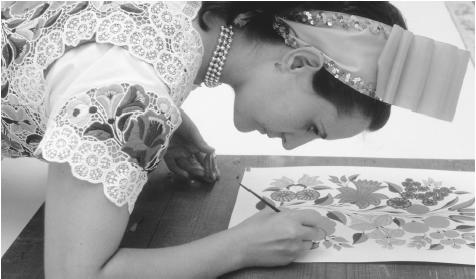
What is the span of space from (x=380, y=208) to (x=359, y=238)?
100 mm

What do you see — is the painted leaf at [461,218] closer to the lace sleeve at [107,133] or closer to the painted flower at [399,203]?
the painted flower at [399,203]

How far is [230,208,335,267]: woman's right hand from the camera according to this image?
0.96m

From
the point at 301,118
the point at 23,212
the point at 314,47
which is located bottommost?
the point at 23,212

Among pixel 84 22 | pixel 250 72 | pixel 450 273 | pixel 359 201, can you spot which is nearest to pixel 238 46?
pixel 250 72

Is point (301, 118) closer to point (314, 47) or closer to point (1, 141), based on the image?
point (314, 47)

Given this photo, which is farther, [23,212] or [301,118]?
[23,212]

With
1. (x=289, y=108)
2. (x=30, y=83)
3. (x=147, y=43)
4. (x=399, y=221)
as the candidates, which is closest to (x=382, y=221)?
(x=399, y=221)

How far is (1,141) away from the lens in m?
1.13

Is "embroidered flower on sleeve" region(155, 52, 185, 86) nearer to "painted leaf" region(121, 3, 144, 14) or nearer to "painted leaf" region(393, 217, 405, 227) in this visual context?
"painted leaf" region(121, 3, 144, 14)

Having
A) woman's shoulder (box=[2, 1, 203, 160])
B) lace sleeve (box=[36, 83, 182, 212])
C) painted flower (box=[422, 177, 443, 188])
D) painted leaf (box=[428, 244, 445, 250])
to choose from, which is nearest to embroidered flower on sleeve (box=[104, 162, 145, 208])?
lace sleeve (box=[36, 83, 182, 212])

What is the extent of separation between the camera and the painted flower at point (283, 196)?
45.1 inches

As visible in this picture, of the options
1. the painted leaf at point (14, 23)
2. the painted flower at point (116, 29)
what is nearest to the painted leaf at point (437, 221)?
the painted flower at point (116, 29)

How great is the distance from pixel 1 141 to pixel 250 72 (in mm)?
427

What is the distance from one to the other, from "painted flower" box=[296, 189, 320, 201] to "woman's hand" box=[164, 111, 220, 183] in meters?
0.16
